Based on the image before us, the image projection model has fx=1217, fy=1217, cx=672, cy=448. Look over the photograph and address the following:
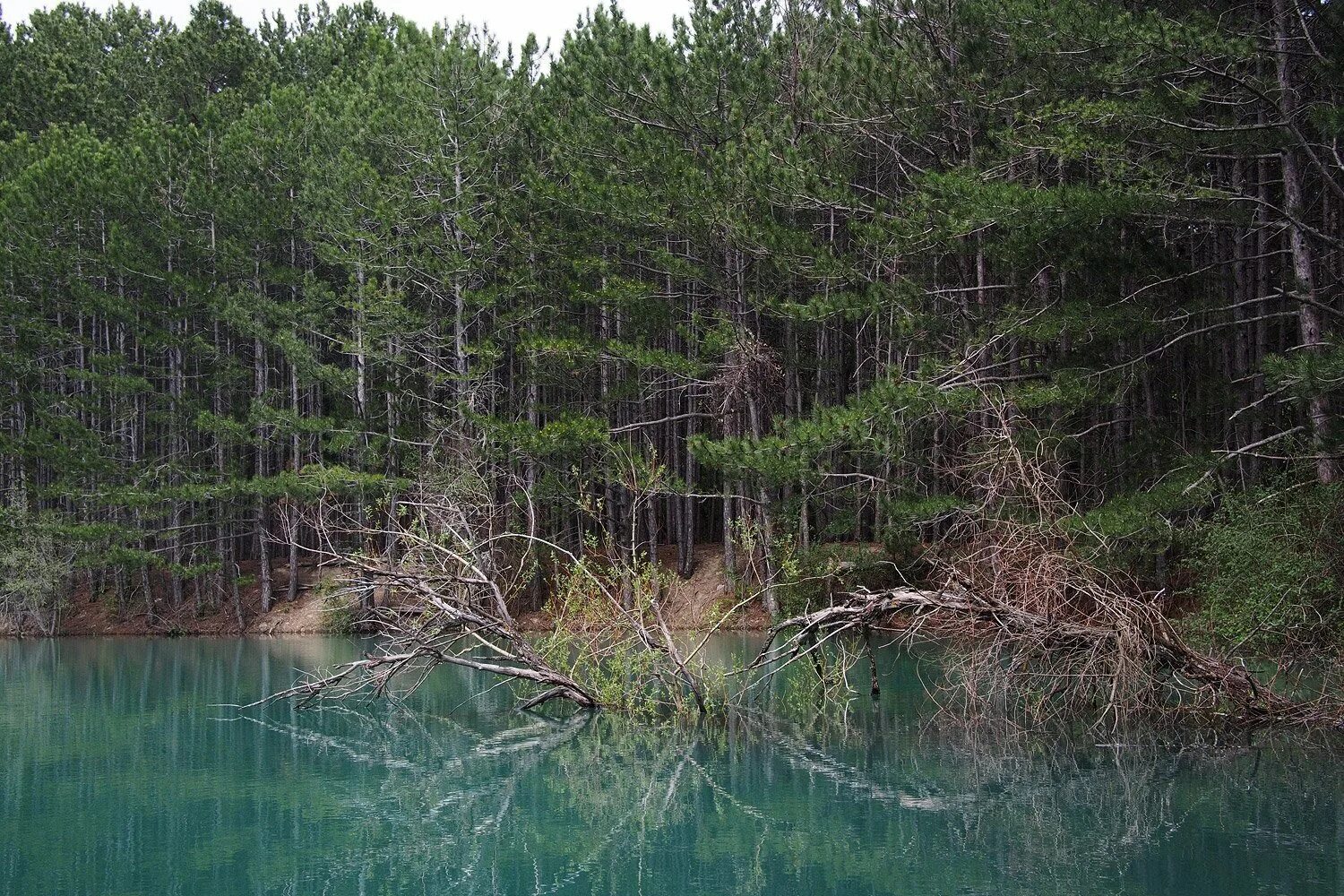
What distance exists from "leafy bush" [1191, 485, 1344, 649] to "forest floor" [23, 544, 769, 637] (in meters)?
13.7

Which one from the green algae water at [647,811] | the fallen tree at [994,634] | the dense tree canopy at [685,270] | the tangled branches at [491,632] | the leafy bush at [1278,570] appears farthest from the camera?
the dense tree canopy at [685,270]

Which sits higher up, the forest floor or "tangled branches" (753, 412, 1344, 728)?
"tangled branches" (753, 412, 1344, 728)

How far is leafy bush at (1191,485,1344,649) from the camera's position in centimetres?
1258

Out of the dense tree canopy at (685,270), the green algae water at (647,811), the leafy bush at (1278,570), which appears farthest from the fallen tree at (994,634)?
the dense tree canopy at (685,270)

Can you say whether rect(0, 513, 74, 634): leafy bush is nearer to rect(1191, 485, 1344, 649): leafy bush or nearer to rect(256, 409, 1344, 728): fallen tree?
rect(256, 409, 1344, 728): fallen tree

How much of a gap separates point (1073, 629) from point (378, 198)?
21700 mm

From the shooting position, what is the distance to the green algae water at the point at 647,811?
324 inches

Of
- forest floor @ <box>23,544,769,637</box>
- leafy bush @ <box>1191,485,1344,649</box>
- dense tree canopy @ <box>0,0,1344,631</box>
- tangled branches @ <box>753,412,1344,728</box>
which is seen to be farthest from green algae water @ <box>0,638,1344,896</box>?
forest floor @ <box>23,544,769,637</box>

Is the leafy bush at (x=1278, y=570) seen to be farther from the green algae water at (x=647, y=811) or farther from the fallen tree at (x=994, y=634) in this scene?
the green algae water at (x=647, y=811)

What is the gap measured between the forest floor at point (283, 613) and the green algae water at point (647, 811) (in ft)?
41.9

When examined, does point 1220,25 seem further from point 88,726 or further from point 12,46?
point 12,46

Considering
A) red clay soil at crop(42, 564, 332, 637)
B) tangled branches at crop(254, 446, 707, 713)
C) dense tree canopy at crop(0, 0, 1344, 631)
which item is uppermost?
dense tree canopy at crop(0, 0, 1344, 631)

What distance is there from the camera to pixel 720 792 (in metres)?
10.8

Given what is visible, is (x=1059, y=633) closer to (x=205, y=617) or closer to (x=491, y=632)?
(x=491, y=632)
